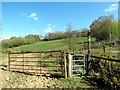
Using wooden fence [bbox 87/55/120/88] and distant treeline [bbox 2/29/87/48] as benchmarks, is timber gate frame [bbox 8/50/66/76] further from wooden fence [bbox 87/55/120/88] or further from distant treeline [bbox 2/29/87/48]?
distant treeline [bbox 2/29/87/48]

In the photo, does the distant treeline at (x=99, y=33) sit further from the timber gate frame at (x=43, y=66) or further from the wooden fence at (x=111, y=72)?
the wooden fence at (x=111, y=72)

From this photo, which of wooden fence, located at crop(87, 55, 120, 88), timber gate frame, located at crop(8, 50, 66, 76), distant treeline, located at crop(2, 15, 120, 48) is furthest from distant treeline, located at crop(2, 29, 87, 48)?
wooden fence, located at crop(87, 55, 120, 88)

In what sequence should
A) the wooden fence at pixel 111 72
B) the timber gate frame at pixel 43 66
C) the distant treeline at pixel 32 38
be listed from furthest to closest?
the distant treeline at pixel 32 38 → the timber gate frame at pixel 43 66 → the wooden fence at pixel 111 72

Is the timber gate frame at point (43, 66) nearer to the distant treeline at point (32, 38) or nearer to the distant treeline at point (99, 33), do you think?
the distant treeline at point (99, 33)

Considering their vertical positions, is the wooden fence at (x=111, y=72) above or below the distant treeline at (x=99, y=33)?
below

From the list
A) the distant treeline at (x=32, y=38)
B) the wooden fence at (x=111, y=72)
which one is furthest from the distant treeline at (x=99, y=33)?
the wooden fence at (x=111, y=72)

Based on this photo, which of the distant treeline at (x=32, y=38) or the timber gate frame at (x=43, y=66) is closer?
the timber gate frame at (x=43, y=66)

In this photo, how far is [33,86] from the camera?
26.9 ft

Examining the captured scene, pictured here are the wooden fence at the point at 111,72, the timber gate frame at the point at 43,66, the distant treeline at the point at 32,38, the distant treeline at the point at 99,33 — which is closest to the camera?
the wooden fence at the point at 111,72

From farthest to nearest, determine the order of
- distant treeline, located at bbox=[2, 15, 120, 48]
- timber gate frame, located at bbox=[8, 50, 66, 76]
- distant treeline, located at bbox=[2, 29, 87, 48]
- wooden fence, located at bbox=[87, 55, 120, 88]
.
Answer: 1. distant treeline, located at bbox=[2, 29, 87, 48]
2. distant treeline, located at bbox=[2, 15, 120, 48]
3. timber gate frame, located at bbox=[8, 50, 66, 76]
4. wooden fence, located at bbox=[87, 55, 120, 88]

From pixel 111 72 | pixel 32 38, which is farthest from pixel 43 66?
pixel 32 38

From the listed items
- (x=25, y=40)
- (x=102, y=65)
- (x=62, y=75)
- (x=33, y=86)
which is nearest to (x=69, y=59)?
(x=62, y=75)

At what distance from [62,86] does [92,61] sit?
10.2ft

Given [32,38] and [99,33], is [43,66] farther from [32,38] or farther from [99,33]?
[32,38]
